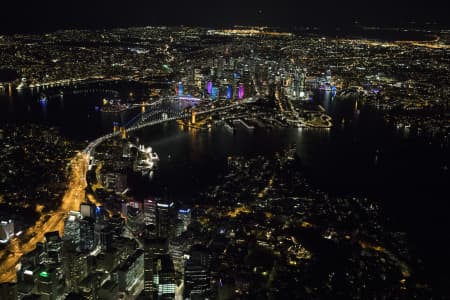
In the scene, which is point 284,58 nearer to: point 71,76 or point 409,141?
point 71,76

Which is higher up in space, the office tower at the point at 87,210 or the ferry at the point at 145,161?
the ferry at the point at 145,161

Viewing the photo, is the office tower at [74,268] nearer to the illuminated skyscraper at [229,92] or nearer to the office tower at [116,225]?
the office tower at [116,225]

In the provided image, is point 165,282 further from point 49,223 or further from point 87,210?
point 49,223

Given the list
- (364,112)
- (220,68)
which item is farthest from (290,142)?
(220,68)

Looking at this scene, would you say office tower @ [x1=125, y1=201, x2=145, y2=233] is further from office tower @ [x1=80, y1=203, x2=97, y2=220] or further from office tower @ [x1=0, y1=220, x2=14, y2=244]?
office tower @ [x1=0, y1=220, x2=14, y2=244]

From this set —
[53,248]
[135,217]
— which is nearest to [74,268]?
[53,248]

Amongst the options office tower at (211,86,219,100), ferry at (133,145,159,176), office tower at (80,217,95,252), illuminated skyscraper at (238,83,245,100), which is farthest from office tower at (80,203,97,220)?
illuminated skyscraper at (238,83,245,100)

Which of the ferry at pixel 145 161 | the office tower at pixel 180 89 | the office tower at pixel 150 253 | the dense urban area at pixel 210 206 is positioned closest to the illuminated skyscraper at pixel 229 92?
the dense urban area at pixel 210 206
